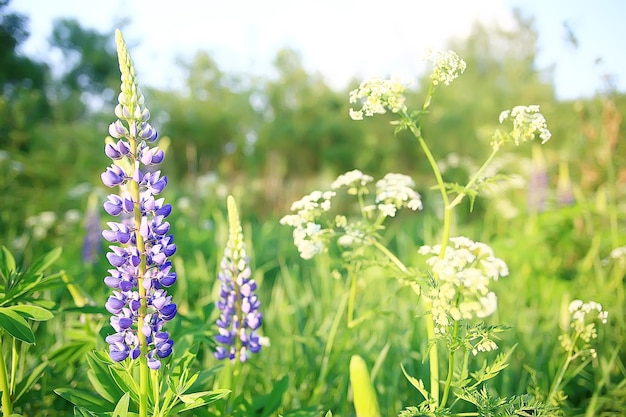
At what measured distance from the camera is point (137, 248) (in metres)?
1.24

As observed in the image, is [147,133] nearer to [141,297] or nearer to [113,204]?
[113,204]

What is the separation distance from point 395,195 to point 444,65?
0.53 metres

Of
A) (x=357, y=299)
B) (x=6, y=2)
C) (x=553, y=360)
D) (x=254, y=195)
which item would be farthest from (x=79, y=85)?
(x=553, y=360)

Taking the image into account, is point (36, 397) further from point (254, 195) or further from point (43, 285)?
point (254, 195)

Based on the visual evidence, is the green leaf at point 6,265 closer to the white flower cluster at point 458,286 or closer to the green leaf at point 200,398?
the green leaf at point 200,398

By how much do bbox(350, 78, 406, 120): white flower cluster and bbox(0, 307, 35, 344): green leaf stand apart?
47.3 inches

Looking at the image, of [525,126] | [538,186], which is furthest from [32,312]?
[538,186]

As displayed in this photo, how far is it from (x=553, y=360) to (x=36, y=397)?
2444 mm

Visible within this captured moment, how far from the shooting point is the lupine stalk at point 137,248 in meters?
1.21

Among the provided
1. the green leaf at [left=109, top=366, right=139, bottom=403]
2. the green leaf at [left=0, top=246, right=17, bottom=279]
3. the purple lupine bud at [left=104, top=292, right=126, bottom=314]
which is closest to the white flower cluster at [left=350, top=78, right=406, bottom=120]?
the purple lupine bud at [left=104, top=292, right=126, bottom=314]

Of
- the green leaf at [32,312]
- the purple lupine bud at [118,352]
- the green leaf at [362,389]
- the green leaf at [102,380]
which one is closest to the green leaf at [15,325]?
the green leaf at [32,312]

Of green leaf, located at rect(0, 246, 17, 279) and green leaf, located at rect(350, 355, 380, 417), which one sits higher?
green leaf, located at rect(0, 246, 17, 279)

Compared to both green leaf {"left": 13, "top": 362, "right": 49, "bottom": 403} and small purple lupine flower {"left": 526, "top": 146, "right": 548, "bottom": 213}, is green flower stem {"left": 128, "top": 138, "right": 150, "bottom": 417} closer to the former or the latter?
green leaf {"left": 13, "top": 362, "right": 49, "bottom": 403}

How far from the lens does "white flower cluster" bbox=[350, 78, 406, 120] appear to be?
159 cm
